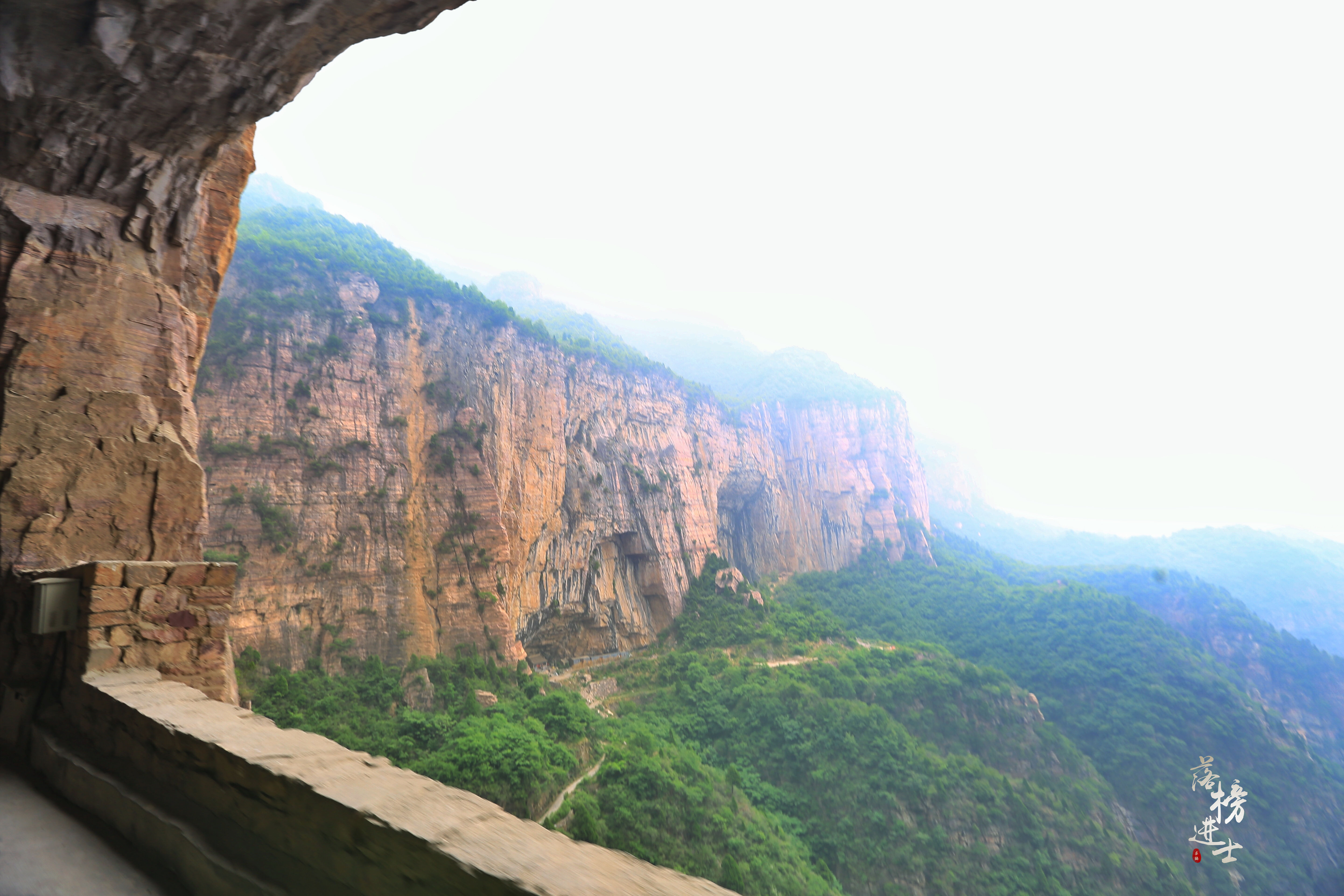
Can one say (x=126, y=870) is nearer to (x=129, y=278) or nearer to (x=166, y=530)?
(x=166, y=530)

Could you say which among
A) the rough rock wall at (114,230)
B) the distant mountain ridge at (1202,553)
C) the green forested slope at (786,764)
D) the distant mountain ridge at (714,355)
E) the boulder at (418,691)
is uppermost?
the distant mountain ridge at (714,355)

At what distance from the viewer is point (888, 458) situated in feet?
210

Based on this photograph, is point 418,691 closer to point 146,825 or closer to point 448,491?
point 448,491

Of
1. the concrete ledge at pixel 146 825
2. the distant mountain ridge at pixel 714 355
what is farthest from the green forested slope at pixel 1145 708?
the concrete ledge at pixel 146 825

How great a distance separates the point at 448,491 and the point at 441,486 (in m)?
0.42

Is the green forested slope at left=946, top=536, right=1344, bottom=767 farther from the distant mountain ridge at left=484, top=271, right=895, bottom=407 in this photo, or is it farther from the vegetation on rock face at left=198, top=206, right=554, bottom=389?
the vegetation on rock face at left=198, top=206, right=554, bottom=389

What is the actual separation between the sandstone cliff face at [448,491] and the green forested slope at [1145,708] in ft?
57.7

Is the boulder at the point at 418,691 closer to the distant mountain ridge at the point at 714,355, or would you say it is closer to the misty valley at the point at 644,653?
the misty valley at the point at 644,653

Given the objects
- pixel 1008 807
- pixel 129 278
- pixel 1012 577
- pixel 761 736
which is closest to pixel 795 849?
pixel 761 736

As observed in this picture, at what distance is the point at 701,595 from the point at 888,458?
120 ft

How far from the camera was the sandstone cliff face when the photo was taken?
2042 centimetres

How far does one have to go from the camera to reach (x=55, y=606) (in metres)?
4.25

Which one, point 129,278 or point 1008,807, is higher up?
point 129,278

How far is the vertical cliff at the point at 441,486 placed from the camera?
20391mm
